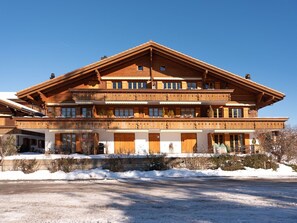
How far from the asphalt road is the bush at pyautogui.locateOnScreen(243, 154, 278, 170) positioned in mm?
8492

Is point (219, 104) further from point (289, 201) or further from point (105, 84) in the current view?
point (289, 201)

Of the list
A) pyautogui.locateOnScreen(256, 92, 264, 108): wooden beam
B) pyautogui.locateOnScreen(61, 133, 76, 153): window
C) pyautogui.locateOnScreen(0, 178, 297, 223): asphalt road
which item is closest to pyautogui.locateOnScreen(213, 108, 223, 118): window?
pyautogui.locateOnScreen(256, 92, 264, 108): wooden beam

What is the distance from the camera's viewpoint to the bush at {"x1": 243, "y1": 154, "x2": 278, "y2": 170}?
70.2ft

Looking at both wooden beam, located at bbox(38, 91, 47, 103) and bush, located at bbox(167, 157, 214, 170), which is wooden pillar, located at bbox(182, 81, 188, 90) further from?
wooden beam, located at bbox(38, 91, 47, 103)

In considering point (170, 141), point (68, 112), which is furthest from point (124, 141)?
point (68, 112)

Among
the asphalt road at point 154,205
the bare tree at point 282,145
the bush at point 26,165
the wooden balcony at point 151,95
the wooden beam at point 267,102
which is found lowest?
the asphalt road at point 154,205

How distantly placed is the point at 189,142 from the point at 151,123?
505 cm

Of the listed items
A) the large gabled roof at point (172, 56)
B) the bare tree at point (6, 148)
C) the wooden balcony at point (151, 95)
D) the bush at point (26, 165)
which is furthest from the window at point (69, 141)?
the bush at point (26, 165)

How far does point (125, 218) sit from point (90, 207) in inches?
82.2

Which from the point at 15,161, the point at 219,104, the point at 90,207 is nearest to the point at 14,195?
the point at 90,207

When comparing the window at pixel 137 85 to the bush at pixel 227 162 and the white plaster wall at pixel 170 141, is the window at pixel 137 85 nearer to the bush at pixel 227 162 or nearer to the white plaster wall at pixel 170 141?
the white plaster wall at pixel 170 141

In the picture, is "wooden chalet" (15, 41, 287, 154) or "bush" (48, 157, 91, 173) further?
"wooden chalet" (15, 41, 287, 154)

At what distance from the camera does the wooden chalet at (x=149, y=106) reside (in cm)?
2719

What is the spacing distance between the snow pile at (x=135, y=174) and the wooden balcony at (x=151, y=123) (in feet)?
22.5
